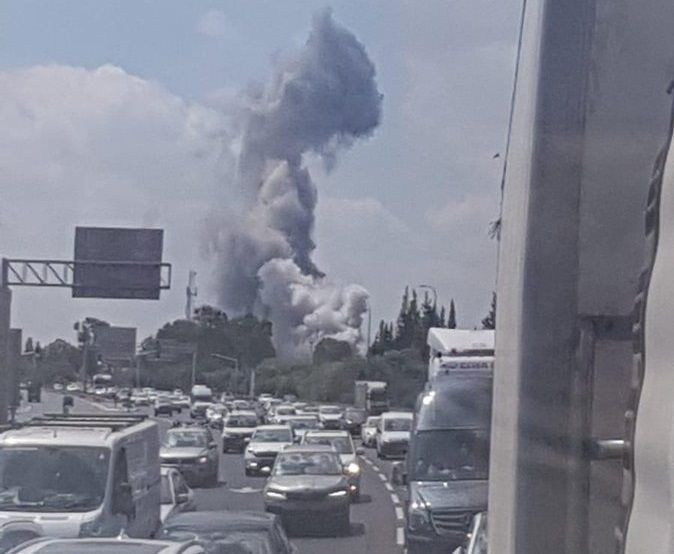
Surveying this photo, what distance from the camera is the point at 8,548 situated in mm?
6629

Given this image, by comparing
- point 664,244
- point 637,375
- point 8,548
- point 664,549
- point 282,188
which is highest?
point 282,188

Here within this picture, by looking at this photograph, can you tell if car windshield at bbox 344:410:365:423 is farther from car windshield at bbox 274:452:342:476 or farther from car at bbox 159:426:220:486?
car at bbox 159:426:220:486

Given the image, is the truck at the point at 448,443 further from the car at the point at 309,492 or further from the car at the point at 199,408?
the car at the point at 199,408

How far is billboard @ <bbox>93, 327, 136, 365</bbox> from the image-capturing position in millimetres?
7344

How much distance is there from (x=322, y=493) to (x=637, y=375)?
620cm

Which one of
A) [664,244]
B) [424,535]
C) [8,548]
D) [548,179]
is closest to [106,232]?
[8,548]

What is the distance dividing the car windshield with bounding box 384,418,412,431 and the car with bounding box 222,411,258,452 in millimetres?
848

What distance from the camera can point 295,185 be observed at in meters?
5.71

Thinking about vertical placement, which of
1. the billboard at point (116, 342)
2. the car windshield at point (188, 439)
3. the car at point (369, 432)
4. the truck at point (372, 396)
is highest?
the billboard at point (116, 342)

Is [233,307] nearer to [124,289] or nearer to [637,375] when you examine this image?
[124,289]

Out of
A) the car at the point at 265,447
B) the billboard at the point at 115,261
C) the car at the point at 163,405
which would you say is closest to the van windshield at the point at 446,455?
the billboard at the point at 115,261

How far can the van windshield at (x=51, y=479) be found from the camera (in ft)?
23.8

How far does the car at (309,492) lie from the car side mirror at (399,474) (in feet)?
1.36

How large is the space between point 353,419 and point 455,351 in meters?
Answer: 2.18
